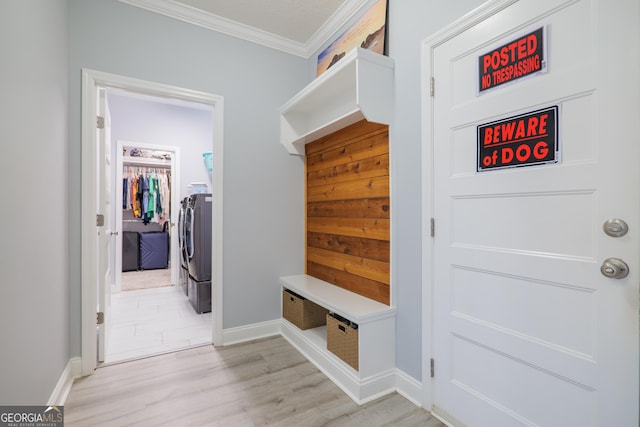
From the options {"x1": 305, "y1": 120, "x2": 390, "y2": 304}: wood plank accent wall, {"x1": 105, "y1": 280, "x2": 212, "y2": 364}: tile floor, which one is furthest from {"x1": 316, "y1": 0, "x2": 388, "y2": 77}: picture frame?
{"x1": 105, "y1": 280, "x2": 212, "y2": 364}: tile floor

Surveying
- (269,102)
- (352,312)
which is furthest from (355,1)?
(352,312)

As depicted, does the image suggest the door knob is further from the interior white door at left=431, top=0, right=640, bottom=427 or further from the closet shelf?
the closet shelf

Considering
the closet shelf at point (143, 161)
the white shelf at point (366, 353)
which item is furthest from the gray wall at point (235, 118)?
the closet shelf at point (143, 161)

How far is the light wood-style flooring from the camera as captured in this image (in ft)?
5.50

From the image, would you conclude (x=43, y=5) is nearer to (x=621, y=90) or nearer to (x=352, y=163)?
(x=352, y=163)

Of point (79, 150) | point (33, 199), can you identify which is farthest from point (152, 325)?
point (33, 199)

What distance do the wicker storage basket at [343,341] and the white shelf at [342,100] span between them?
4.33 ft

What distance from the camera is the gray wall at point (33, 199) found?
1.19m

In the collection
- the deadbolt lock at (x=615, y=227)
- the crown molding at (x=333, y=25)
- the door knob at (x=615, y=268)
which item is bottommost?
the door knob at (x=615, y=268)

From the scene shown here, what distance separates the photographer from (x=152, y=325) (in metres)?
3.09

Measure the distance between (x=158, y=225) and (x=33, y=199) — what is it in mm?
4904

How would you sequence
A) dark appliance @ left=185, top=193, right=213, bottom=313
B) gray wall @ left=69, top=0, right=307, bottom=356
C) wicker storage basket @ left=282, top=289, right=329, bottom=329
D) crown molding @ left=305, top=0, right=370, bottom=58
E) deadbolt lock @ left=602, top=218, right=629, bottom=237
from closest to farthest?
deadbolt lock @ left=602, top=218, right=629, bottom=237 → gray wall @ left=69, top=0, right=307, bottom=356 → crown molding @ left=305, top=0, right=370, bottom=58 → wicker storage basket @ left=282, top=289, right=329, bottom=329 → dark appliance @ left=185, top=193, right=213, bottom=313

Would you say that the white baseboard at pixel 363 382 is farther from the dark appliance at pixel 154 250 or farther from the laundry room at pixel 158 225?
the dark appliance at pixel 154 250

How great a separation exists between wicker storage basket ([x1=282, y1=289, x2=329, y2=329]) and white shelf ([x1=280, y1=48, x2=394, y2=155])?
53.6 inches
